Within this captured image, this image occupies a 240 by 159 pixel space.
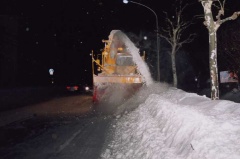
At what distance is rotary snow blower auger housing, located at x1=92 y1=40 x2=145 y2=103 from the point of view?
20.5 metres

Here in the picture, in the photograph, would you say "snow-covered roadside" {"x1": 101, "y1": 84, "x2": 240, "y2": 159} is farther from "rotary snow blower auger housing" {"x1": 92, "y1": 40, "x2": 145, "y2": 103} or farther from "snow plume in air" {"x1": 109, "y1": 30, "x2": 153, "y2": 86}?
"snow plume in air" {"x1": 109, "y1": 30, "x2": 153, "y2": 86}

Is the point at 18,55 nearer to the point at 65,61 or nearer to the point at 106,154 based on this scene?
the point at 65,61

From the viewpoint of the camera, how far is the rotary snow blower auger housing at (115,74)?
809 inches

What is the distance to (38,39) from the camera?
56.5 meters

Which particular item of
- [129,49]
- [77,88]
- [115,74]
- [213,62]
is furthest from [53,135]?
[77,88]

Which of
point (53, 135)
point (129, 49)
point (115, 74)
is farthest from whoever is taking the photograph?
point (129, 49)

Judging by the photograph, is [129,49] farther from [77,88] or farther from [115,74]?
[77,88]

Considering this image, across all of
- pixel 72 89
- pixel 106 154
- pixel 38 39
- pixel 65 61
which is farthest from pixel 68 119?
pixel 65 61

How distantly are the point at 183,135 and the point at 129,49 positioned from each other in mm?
15703

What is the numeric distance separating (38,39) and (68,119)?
144ft

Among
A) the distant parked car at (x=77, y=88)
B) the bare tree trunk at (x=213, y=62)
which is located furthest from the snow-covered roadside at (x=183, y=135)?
the distant parked car at (x=77, y=88)

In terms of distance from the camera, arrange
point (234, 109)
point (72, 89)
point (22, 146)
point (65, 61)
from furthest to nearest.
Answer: point (65, 61)
point (72, 89)
point (22, 146)
point (234, 109)

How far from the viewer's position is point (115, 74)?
2183cm

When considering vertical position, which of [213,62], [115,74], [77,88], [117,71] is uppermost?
[213,62]
